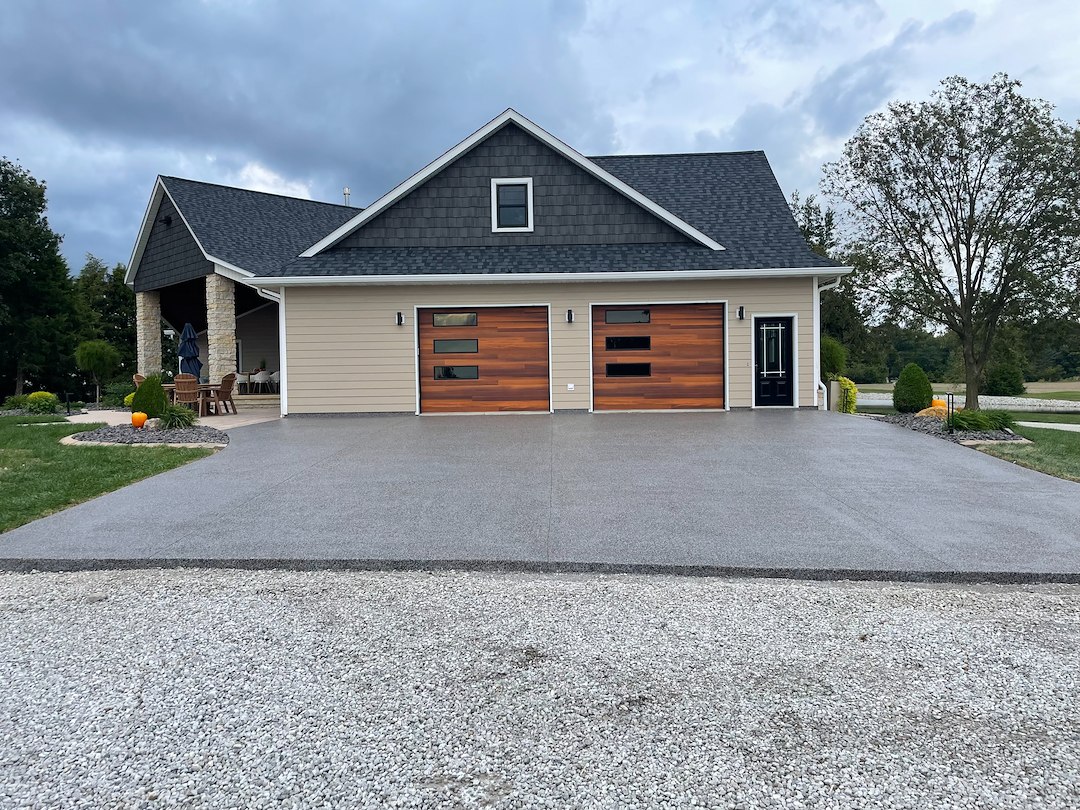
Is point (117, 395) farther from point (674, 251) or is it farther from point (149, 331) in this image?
point (674, 251)

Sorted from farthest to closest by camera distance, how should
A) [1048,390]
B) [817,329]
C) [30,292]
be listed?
[1048,390] < [30,292] < [817,329]

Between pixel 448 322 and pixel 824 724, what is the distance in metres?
11.9

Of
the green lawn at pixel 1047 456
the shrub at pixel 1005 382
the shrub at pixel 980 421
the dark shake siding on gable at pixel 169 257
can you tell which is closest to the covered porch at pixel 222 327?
the dark shake siding on gable at pixel 169 257

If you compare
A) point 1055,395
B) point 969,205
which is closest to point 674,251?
point 969,205

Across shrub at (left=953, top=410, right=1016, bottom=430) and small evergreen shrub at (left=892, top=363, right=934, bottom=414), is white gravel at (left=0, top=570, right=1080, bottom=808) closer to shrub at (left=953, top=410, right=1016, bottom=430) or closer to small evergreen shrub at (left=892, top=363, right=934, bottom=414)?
shrub at (left=953, top=410, right=1016, bottom=430)

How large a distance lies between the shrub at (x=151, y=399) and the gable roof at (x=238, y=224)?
5548 millimetres

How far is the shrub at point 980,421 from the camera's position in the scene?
31.9ft

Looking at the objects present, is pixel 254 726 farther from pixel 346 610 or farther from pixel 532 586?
pixel 532 586

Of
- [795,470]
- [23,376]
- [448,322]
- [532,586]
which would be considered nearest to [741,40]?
[448,322]

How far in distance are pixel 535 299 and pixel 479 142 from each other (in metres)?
3.59

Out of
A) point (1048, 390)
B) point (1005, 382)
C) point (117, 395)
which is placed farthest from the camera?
point (1048, 390)

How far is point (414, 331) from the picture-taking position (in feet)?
44.3

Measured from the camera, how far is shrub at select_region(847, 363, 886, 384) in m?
38.6

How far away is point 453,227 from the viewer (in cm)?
1408
